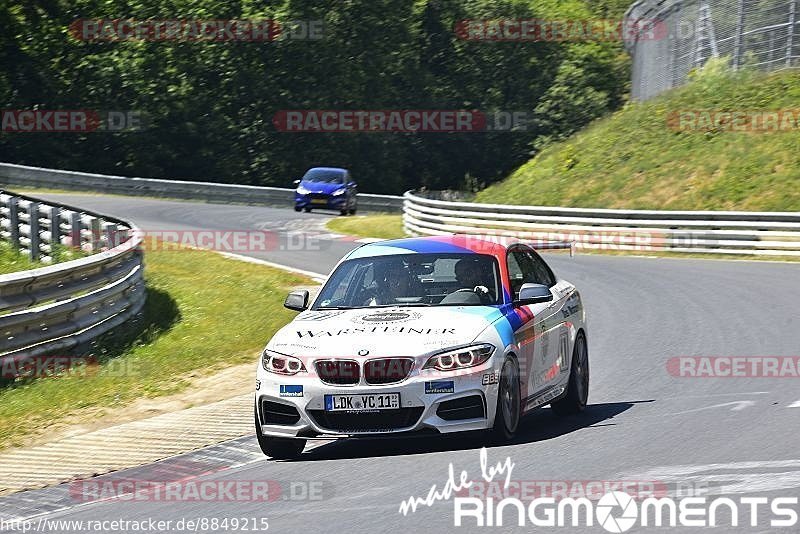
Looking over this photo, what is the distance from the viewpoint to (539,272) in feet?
38.3

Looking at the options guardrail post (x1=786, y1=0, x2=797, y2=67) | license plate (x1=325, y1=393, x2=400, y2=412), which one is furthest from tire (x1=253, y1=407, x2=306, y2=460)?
guardrail post (x1=786, y1=0, x2=797, y2=67)

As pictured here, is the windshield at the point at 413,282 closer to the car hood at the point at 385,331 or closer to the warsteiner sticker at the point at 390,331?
the car hood at the point at 385,331

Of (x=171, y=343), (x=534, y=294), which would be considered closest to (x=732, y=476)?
(x=534, y=294)

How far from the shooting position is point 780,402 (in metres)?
11.5

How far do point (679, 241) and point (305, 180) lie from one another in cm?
1581

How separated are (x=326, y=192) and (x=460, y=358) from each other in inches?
1322

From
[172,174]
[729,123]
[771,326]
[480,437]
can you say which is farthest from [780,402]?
[172,174]

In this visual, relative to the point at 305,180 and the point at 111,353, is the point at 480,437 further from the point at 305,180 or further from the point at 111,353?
the point at 305,180

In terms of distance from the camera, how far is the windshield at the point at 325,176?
142ft

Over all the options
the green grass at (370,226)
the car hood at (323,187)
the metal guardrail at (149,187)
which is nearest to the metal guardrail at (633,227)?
the green grass at (370,226)

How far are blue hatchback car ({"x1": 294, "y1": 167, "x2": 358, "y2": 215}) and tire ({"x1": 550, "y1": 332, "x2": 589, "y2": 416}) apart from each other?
3123 cm

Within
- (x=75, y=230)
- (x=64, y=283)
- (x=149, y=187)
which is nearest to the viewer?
(x=64, y=283)

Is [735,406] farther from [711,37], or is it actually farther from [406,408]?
[711,37]

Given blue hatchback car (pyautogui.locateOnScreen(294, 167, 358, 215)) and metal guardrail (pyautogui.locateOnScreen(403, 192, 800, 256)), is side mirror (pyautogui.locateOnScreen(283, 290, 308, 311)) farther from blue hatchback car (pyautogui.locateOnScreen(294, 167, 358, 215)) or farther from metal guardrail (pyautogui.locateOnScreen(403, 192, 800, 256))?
blue hatchback car (pyautogui.locateOnScreen(294, 167, 358, 215))
